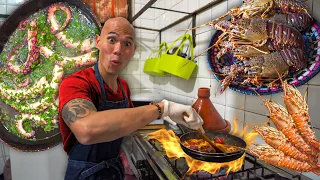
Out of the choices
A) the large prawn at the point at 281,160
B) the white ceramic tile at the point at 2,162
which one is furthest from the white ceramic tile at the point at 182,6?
the white ceramic tile at the point at 2,162

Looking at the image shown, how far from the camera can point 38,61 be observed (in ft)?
7.34

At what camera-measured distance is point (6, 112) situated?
2174 mm

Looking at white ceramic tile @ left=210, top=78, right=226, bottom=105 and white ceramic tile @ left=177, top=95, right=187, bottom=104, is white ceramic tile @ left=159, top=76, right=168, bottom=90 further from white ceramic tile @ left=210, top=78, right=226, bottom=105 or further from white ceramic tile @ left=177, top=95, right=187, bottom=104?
white ceramic tile @ left=210, top=78, right=226, bottom=105

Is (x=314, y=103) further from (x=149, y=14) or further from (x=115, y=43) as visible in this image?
(x=149, y=14)

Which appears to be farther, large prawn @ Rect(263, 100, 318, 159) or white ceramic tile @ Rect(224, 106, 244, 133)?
white ceramic tile @ Rect(224, 106, 244, 133)

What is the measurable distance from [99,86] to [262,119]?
1.00 metres

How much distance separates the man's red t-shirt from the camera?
3.02 ft

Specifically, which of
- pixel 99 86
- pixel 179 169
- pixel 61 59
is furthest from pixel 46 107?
pixel 179 169

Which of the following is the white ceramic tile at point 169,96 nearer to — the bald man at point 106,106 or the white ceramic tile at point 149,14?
the bald man at point 106,106

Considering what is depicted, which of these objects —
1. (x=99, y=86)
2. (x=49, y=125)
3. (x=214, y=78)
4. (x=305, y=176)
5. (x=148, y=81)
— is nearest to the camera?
(x=305, y=176)

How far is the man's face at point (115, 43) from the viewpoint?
3.86 feet

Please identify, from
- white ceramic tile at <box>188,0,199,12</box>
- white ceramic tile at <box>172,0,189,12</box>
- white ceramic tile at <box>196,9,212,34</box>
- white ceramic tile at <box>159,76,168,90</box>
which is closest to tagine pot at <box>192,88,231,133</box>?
white ceramic tile at <box>196,9,212,34</box>

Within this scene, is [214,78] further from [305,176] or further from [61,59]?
[61,59]

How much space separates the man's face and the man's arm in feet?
1.27
